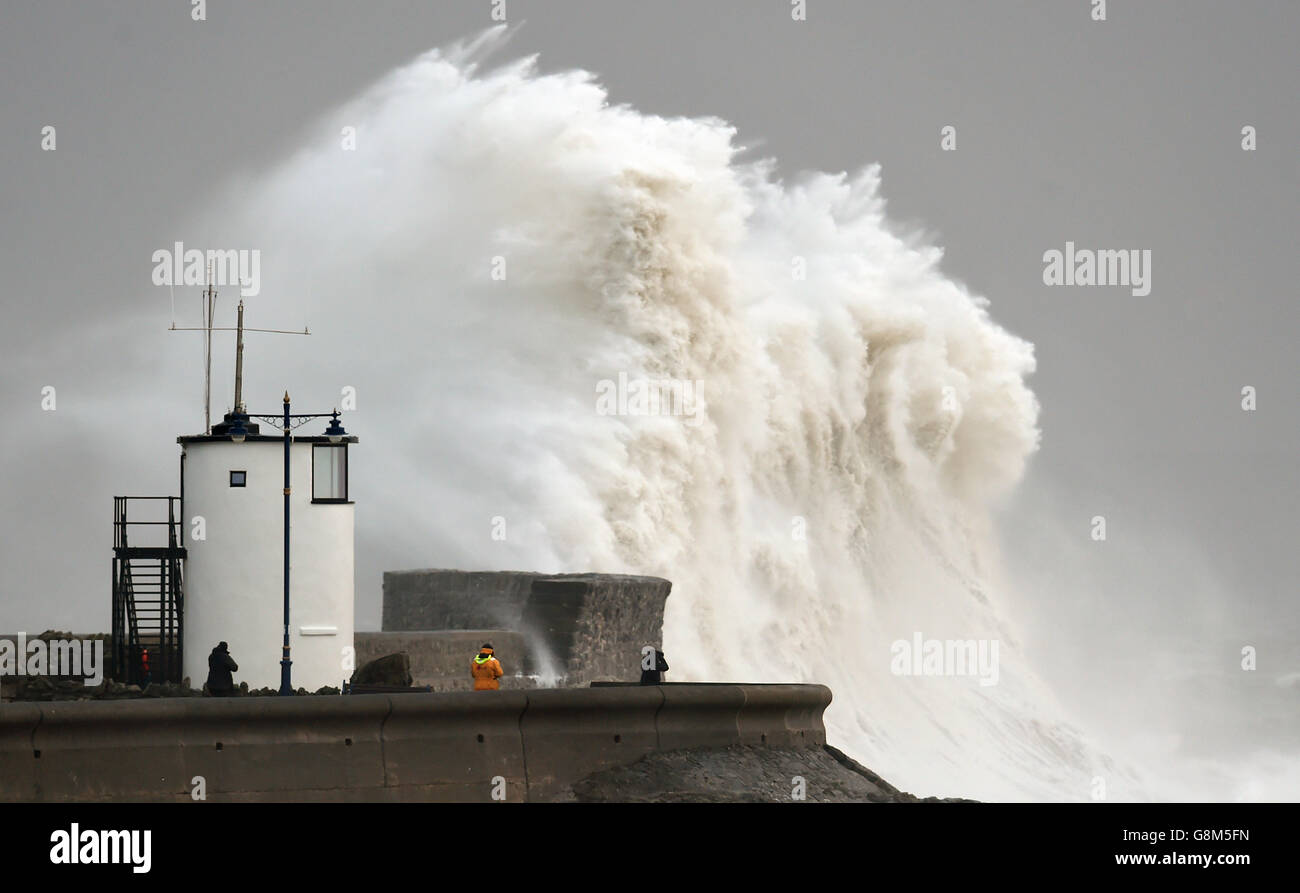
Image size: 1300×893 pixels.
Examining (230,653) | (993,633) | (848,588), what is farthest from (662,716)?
(993,633)

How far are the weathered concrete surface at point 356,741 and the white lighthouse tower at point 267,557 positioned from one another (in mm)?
1926

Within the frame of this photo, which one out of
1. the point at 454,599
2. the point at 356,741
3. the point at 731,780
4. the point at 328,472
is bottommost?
the point at 731,780

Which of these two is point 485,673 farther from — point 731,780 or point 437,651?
point 437,651

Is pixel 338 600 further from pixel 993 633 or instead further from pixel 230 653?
pixel 993 633

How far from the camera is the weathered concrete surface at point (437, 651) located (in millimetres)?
18359

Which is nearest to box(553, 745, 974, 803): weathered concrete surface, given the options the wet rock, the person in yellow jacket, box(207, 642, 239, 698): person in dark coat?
the person in yellow jacket

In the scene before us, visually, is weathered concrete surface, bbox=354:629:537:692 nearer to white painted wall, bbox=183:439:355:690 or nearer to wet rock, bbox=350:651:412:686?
white painted wall, bbox=183:439:355:690

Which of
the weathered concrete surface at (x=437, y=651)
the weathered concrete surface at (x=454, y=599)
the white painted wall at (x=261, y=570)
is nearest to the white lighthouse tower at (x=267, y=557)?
the white painted wall at (x=261, y=570)

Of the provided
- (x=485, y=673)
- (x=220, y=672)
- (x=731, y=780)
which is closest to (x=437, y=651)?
(x=485, y=673)

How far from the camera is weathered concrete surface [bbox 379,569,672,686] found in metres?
20.5

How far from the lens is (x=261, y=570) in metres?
16.5

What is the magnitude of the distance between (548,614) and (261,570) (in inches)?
→ 187

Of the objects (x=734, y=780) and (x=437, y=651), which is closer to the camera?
(x=734, y=780)

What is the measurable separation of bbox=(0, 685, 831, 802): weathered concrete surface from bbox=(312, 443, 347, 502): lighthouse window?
253 centimetres
